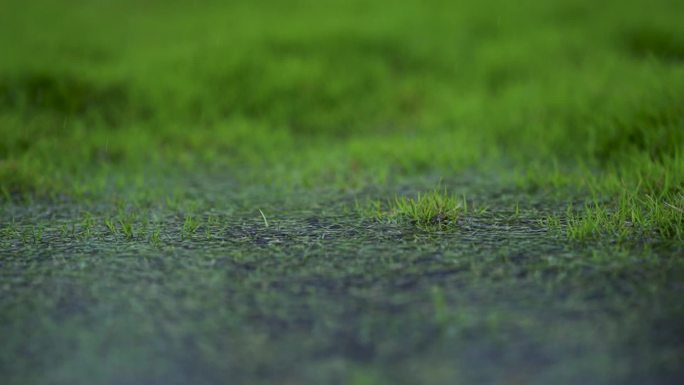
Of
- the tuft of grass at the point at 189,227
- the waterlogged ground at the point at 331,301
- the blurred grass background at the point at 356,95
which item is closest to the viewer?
the waterlogged ground at the point at 331,301

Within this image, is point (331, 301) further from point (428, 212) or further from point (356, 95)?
point (356, 95)

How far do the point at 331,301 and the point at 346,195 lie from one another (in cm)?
124

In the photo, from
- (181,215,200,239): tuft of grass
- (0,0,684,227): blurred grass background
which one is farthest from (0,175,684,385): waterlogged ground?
(0,0,684,227): blurred grass background

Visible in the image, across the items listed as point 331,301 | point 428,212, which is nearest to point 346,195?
point 428,212

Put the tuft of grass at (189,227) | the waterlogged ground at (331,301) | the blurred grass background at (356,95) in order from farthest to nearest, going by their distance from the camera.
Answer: the blurred grass background at (356,95)
the tuft of grass at (189,227)
the waterlogged ground at (331,301)

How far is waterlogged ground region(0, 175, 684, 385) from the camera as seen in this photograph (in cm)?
148

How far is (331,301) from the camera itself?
182cm

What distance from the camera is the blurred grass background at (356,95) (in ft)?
11.3

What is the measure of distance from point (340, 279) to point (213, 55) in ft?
10.9

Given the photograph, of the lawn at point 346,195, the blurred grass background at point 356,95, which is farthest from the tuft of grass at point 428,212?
the blurred grass background at point 356,95

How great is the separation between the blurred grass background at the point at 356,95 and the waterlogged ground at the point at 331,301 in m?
0.62

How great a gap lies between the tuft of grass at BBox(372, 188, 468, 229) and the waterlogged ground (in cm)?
5

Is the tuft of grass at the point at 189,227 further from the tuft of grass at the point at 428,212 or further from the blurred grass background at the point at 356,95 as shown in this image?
the blurred grass background at the point at 356,95

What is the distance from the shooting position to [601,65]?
467 centimetres
